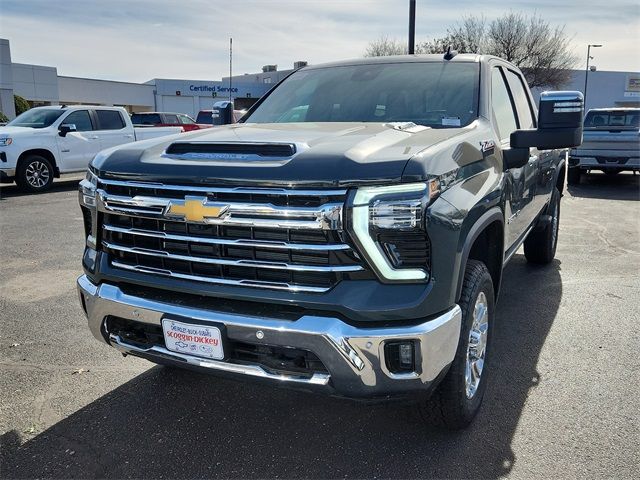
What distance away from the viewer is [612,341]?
4016mm

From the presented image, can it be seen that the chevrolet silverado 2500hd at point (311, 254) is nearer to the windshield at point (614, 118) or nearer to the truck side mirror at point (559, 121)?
the truck side mirror at point (559, 121)

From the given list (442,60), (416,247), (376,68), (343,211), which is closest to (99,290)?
(343,211)

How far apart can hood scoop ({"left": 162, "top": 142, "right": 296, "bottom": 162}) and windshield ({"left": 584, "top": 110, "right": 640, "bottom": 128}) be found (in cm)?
1327

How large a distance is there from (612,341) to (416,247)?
2.58m

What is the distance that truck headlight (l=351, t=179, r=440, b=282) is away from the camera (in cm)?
217

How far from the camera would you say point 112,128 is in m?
13.1

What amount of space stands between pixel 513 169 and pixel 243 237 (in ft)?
6.59

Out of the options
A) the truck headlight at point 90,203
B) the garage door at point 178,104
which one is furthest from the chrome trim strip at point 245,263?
the garage door at point 178,104

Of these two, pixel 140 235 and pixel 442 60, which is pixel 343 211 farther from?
pixel 442 60

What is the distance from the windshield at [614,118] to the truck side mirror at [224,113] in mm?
11775

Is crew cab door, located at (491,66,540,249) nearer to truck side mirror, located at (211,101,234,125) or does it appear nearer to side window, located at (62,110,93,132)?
truck side mirror, located at (211,101,234,125)

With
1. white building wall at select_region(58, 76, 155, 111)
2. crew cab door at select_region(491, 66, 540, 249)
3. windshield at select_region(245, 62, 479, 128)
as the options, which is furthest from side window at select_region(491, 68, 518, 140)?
white building wall at select_region(58, 76, 155, 111)

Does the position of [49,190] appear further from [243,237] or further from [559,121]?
[559,121]

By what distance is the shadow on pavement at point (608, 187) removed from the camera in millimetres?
11906
